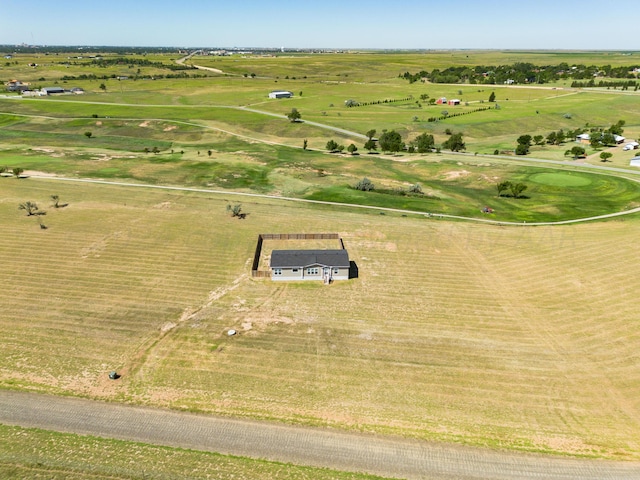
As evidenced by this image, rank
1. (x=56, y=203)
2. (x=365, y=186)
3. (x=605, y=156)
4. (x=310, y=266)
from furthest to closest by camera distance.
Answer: (x=605, y=156) < (x=365, y=186) < (x=56, y=203) < (x=310, y=266)

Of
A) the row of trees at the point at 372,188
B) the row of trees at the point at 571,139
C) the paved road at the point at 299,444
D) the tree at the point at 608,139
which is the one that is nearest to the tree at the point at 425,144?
the row of trees at the point at 571,139

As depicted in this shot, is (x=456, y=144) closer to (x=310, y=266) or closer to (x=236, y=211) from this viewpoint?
(x=236, y=211)

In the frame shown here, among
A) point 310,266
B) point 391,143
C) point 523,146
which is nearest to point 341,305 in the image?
point 310,266

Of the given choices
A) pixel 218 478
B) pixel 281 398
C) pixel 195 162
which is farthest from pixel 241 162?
pixel 218 478

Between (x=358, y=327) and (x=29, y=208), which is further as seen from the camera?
(x=29, y=208)

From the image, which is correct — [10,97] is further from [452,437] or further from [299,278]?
[452,437]

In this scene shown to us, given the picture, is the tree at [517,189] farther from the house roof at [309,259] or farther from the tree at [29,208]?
the tree at [29,208]
